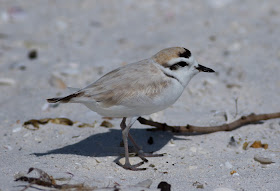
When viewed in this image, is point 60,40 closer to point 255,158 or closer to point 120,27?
point 120,27

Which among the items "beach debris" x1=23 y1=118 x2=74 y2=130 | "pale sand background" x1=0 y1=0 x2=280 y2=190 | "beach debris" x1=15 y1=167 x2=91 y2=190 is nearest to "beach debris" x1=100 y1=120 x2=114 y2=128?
"pale sand background" x1=0 y1=0 x2=280 y2=190

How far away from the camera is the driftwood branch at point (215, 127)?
13.3ft

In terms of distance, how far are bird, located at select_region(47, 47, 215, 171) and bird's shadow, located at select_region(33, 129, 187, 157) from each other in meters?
0.29

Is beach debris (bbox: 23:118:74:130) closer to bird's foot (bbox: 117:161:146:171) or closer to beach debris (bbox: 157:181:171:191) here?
bird's foot (bbox: 117:161:146:171)

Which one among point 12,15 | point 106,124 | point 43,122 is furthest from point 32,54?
point 106,124

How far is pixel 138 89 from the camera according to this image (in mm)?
3461

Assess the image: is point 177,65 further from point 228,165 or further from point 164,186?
point 164,186

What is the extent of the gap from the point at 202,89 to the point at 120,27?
9.43ft

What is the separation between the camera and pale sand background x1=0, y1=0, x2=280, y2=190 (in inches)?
136

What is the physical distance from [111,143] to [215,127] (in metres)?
1.01

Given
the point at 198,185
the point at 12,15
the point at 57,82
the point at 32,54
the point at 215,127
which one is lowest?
the point at 198,185

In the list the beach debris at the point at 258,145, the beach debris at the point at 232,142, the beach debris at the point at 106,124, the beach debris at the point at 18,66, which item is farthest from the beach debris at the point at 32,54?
the beach debris at the point at 258,145

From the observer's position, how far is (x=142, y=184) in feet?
10.2

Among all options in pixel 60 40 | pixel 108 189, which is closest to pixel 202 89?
pixel 108 189
